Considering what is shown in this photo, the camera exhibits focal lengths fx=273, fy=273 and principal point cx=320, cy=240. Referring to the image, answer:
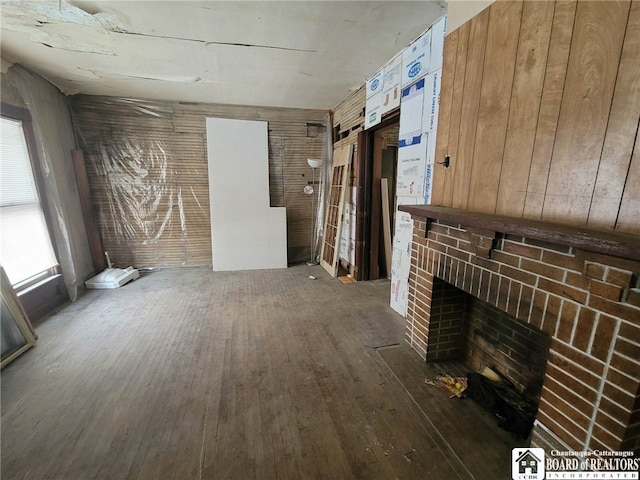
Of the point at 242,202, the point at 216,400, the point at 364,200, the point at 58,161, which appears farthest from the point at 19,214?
the point at 364,200

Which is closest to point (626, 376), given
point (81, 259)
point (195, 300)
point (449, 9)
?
point (449, 9)

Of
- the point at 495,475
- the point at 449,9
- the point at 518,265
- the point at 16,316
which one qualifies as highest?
the point at 449,9

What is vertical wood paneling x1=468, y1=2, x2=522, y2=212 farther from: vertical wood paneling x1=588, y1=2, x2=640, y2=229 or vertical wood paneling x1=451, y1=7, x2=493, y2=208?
vertical wood paneling x1=588, y1=2, x2=640, y2=229

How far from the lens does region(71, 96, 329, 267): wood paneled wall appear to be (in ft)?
13.3

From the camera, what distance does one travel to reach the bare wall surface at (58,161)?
2.95 meters

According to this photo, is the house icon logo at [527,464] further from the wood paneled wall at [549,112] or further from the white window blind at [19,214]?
the white window blind at [19,214]

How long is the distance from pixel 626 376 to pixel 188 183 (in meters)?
4.89

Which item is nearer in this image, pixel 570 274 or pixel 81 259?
pixel 570 274

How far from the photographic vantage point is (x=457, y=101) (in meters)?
1.89

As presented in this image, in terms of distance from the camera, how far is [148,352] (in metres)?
2.30

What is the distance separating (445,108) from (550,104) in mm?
788

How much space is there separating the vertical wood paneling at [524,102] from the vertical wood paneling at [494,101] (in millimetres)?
40

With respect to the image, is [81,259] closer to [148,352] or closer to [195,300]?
[195,300]

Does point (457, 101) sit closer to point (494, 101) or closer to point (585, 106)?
point (494, 101)
